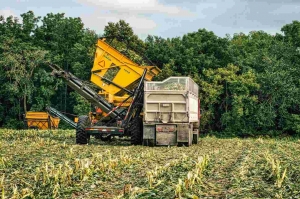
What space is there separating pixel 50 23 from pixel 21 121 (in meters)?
12.9

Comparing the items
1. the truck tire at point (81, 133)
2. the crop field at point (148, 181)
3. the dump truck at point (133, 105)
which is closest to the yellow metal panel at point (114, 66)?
the dump truck at point (133, 105)

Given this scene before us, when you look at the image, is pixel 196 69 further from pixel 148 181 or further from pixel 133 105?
pixel 148 181

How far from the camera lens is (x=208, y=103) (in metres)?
44.9

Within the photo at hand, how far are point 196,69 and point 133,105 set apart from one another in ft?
81.1

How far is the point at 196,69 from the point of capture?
46125 mm

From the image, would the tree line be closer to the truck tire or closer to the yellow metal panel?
the yellow metal panel

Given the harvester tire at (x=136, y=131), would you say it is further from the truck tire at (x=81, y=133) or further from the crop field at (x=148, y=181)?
the crop field at (x=148, y=181)

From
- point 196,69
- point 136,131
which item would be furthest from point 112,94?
point 196,69

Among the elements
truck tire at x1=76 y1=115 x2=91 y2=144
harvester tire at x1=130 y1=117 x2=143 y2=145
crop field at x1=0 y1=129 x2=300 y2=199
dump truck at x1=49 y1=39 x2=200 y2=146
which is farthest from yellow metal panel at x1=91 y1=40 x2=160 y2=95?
crop field at x1=0 y1=129 x2=300 y2=199

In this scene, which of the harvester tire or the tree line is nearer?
the harvester tire

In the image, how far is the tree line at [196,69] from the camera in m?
43.4

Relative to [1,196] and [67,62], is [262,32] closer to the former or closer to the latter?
[67,62]

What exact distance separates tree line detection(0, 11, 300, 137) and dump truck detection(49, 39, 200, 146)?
42.8 ft

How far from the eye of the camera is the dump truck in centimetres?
2097
